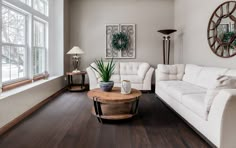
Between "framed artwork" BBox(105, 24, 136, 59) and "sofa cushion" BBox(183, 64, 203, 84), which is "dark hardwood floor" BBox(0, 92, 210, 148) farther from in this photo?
"framed artwork" BBox(105, 24, 136, 59)

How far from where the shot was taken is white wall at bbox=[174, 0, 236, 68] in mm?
4148

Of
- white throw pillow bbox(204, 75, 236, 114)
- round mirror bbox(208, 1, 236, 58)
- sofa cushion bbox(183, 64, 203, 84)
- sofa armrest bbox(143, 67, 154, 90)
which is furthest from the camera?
sofa armrest bbox(143, 67, 154, 90)

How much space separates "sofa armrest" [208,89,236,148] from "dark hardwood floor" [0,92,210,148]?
336 millimetres

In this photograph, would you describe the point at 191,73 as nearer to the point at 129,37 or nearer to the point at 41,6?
the point at 129,37

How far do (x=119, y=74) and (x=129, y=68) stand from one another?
1.25 ft

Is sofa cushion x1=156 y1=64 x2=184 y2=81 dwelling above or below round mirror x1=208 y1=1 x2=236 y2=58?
below

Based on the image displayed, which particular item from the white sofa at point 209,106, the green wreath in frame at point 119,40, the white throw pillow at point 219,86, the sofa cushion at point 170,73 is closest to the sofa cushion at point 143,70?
the sofa cushion at point 170,73

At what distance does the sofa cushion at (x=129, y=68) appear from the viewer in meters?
6.05

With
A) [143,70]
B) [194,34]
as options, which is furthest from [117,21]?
[194,34]

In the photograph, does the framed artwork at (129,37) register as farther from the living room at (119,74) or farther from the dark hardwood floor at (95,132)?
the dark hardwood floor at (95,132)

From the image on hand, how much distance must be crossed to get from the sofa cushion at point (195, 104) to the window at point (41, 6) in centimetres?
404

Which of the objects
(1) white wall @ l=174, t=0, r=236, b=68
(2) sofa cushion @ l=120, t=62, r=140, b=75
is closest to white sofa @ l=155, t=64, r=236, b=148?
(1) white wall @ l=174, t=0, r=236, b=68

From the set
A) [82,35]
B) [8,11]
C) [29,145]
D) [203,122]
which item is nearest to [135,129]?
[203,122]

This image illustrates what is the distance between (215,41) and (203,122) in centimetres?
224
